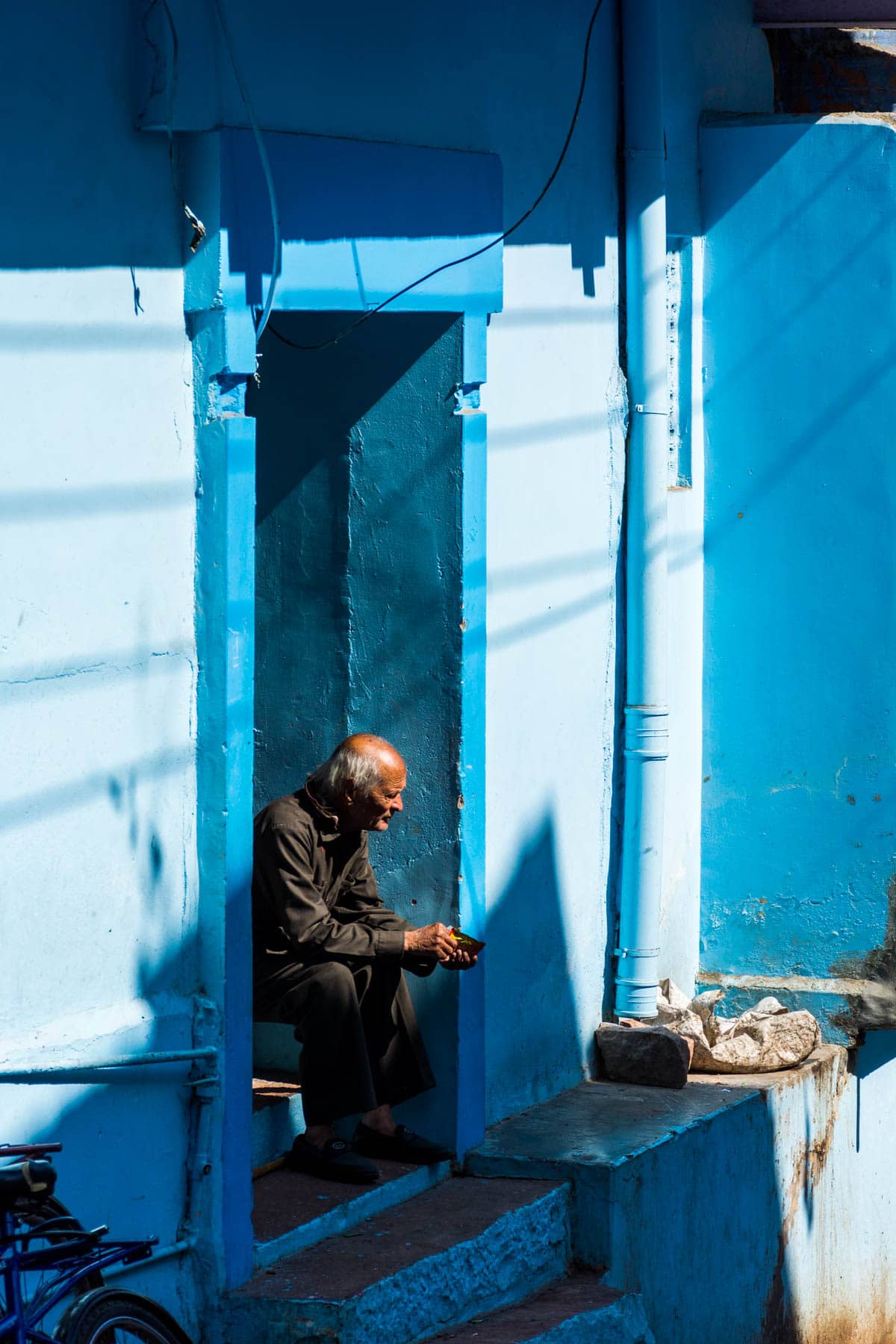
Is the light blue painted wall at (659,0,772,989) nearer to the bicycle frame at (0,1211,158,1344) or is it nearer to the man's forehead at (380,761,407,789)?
the man's forehead at (380,761,407,789)

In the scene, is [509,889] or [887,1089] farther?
[887,1089]

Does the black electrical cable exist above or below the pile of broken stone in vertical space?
above

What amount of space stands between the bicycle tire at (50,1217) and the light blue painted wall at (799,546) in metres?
4.44

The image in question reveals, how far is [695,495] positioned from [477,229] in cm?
219

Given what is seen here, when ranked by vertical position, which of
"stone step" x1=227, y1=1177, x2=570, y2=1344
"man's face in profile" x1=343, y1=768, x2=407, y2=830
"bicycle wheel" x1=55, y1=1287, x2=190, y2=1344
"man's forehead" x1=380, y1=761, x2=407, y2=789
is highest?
"man's forehead" x1=380, y1=761, x2=407, y2=789

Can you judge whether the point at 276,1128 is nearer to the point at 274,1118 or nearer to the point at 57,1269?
Result: the point at 274,1118

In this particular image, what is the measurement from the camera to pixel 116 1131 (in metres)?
4.96

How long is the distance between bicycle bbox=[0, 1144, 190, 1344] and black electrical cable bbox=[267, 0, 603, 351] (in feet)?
8.55

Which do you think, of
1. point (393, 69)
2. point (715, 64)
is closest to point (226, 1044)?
point (393, 69)

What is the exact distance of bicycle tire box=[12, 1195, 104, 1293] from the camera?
404 centimetres

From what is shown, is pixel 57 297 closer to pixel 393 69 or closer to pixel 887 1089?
pixel 393 69

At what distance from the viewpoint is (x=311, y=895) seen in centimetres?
592

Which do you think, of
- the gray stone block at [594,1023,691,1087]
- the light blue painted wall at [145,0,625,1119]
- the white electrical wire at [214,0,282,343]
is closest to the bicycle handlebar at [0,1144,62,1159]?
the white electrical wire at [214,0,282,343]

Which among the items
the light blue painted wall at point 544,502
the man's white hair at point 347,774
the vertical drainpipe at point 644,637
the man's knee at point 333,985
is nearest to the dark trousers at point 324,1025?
the man's knee at point 333,985
